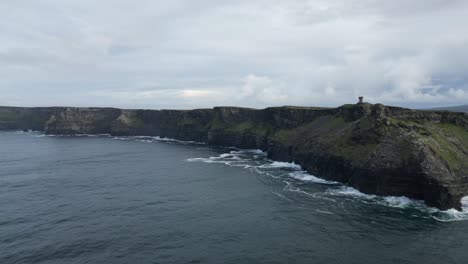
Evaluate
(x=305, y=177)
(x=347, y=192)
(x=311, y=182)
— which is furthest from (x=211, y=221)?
(x=305, y=177)

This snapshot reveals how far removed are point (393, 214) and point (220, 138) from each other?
128252 millimetres

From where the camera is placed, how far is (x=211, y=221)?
62531mm

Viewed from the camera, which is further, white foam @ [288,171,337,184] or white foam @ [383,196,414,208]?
white foam @ [288,171,337,184]

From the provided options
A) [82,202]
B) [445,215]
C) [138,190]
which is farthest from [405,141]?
[82,202]

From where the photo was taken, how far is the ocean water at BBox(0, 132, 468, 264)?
1938 inches

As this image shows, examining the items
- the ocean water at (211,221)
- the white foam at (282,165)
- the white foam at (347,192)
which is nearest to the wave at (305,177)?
the ocean water at (211,221)

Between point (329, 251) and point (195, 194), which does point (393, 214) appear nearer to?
point (329, 251)

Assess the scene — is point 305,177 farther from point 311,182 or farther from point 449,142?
point 449,142

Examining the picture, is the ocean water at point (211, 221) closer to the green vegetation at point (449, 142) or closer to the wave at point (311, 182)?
the wave at point (311, 182)

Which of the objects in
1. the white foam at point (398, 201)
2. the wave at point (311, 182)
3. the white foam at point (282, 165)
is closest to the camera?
the wave at point (311, 182)

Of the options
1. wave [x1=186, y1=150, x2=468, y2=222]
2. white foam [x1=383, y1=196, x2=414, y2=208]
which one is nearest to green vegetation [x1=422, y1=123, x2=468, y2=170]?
wave [x1=186, y1=150, x2=468, y2=222]

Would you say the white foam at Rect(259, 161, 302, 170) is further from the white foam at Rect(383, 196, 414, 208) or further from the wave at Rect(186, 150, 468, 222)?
the white foam at Rect(383, 196, 414, 208)

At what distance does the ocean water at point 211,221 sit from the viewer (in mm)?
49219

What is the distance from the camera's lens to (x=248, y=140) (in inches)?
6796
